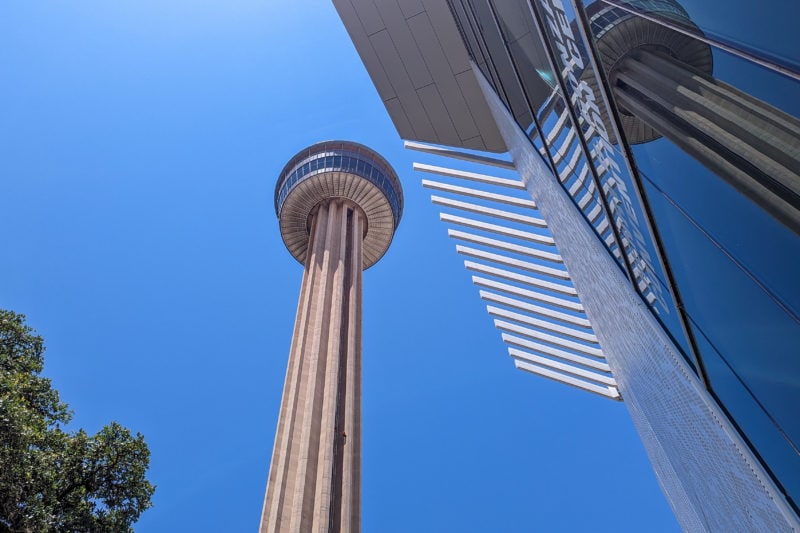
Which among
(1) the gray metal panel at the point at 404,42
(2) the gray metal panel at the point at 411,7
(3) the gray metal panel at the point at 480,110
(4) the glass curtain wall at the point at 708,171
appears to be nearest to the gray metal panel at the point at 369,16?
(1) the gray metal panel at the point at 404,42

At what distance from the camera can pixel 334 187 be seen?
27.0 meters

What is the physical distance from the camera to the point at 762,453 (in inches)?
146

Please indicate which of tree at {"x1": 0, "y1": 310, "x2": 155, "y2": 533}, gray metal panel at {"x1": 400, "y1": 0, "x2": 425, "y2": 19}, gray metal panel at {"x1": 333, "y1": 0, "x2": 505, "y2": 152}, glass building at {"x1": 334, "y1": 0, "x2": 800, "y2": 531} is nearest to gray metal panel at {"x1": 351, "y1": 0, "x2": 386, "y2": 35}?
gray metal panel at {"x1": 333, "y1": 0, "x2": 505, "y2": 152}

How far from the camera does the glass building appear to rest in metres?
3.13

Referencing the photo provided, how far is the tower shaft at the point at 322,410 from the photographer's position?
15664 millimetres

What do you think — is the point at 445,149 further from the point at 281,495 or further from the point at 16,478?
the point at 16,478

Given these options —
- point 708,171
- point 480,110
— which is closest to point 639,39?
point 708,171

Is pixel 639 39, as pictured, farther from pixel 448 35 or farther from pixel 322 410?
pixel 322 410

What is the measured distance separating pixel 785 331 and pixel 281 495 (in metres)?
14.6

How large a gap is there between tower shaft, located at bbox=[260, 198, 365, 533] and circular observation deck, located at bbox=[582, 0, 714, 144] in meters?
12.9

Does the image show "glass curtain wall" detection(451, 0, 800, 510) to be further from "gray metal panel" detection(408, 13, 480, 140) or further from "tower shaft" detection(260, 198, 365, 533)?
"tower shaft" detection(260, 198, 365, 533)

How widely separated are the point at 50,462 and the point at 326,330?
11.5m

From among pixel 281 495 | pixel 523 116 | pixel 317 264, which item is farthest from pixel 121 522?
pixel 317 264

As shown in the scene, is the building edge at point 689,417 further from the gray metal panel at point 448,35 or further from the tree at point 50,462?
the tree at point 50,462
